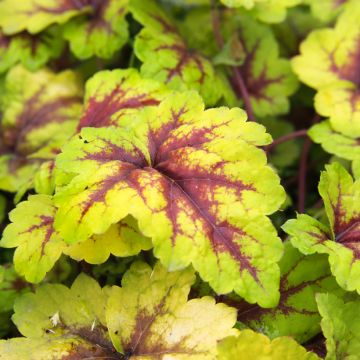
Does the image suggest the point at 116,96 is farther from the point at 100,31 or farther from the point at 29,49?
the point at 29,49

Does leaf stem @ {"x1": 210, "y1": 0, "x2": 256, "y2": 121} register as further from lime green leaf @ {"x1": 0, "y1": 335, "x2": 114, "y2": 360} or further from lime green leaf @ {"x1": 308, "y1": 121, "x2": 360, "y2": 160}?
lime green leaf @ {"x1": 0, "y1": 335, "x2": 114, "y2": 360}

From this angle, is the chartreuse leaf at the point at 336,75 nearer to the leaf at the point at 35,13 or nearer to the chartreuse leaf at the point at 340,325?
the chartreuse leaf at the point at 340,325

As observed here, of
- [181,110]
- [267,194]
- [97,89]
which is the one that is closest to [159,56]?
[97,89]

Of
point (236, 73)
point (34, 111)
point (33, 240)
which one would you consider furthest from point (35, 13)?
point (33, 240)

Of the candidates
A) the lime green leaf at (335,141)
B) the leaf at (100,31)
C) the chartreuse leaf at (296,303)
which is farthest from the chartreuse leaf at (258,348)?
the leaf at (100,31)

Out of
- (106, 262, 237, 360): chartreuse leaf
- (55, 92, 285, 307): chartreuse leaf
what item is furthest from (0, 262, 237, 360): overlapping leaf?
(55, 92, 285, 307): chartreuse leaf

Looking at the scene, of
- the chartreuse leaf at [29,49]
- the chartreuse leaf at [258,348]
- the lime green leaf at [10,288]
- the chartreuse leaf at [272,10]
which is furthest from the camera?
the chartreuse leaf at [29,49]
